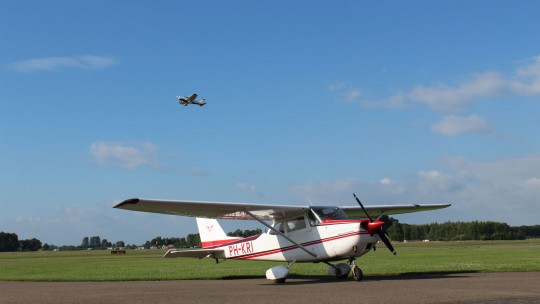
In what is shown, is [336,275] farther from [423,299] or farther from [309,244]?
[423,299]

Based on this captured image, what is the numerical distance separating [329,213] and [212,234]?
21.9ft

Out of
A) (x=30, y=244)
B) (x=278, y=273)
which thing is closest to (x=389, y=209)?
(x=278, y=273)

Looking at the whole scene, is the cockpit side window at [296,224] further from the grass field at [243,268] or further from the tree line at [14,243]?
the tree line at [14,243]

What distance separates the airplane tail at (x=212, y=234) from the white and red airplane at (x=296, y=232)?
0.93 m

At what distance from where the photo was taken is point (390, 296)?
11.8 m

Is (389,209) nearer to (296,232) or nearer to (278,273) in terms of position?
(296,232)

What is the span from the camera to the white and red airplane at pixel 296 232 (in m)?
16.6

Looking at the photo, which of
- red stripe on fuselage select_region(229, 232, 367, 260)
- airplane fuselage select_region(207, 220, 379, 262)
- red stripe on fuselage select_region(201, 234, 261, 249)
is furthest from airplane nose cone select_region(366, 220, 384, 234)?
red stripe on fuselage select_region(201, 234, 261, 249)

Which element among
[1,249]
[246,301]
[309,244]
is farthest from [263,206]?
[1,249]

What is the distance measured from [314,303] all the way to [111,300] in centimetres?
457

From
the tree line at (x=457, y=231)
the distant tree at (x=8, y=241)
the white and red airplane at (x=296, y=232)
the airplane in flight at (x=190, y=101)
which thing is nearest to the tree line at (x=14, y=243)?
the distant tree at (x=8, y=241)

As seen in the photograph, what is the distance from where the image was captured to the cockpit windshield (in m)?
17.9

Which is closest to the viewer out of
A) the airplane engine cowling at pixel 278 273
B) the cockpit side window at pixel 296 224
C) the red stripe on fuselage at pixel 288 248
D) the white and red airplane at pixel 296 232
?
the white and red airplane at pixel 296 232

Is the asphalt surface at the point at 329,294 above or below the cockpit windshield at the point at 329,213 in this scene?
below
